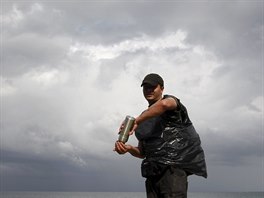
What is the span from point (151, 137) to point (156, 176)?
0.62 meters

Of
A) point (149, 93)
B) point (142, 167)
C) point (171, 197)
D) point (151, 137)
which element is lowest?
point (171, 197)

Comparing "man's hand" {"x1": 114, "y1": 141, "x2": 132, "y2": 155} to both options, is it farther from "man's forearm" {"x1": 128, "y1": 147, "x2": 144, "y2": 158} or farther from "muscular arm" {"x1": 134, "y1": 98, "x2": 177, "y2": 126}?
"muscular arm" {"x1": 134, "y1": 98, "x2": 177, "y2": 126}

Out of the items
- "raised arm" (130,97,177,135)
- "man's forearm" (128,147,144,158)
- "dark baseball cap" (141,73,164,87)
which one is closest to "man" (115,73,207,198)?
"dark baseball cap" (141,73,164,87)

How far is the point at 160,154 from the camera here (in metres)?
6.63

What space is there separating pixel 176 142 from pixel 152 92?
86 cm

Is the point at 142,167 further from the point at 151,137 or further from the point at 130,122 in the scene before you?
the point at 130,122

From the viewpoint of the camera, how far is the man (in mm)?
6523

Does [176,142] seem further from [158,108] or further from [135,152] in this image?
[135,152]

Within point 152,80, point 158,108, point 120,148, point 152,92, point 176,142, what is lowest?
point 120,148

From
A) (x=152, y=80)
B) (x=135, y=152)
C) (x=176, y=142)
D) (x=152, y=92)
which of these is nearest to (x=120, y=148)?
(x=135, y=152)

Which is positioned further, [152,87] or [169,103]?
[152,87]

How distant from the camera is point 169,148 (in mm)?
6543

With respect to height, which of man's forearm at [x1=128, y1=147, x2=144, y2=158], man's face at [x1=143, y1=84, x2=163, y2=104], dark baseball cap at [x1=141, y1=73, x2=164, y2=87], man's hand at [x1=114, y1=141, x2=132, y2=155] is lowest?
man's hand at [x1=114, y1=141, x2=132, y2=155]

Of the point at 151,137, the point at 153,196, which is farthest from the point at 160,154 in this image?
the point at 153,196
